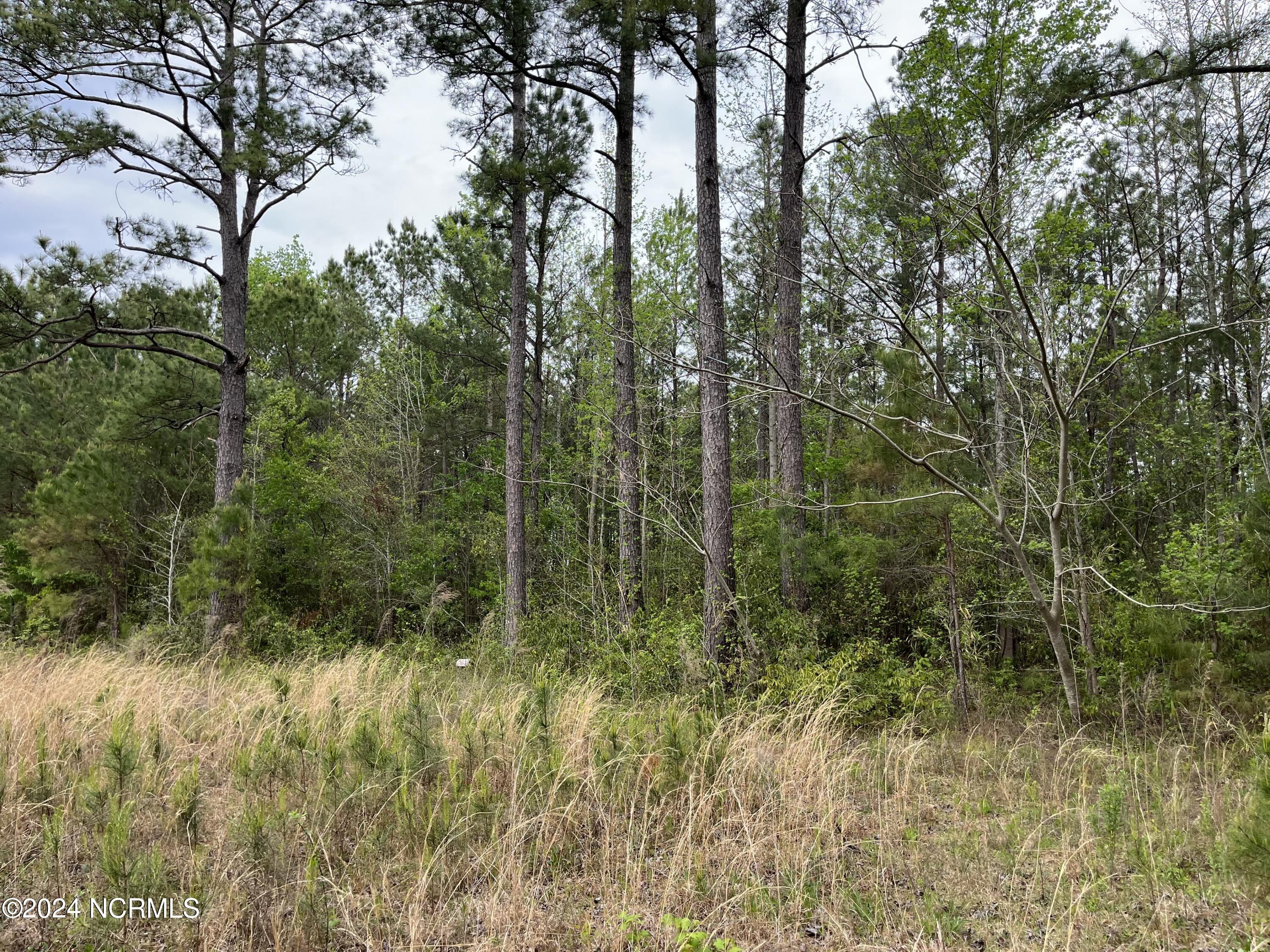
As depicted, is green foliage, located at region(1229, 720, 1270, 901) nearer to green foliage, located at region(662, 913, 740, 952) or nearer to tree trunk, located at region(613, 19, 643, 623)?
green foliage, located at region(662, 913, 740, 952)

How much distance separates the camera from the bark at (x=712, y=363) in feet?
20.1

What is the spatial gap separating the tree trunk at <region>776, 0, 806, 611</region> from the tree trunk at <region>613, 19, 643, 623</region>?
182 centimetres

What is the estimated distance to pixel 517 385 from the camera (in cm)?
994

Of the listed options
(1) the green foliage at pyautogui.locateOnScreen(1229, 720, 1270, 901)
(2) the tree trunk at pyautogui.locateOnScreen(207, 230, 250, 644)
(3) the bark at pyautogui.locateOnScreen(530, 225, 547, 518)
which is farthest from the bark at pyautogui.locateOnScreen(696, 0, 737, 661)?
(3) the bark at pyautogui.locateOnScreen(530, 225, 547, 518)

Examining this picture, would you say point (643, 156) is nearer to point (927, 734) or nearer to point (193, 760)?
point (927, 734)

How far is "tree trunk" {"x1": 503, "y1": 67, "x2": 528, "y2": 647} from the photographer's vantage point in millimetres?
9617

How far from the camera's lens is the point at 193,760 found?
11.6 ft

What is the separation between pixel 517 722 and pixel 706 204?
16.4 feet

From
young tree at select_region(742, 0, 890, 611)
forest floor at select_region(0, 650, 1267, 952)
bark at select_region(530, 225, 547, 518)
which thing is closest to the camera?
forest floor at select_region(0, 650, 1267, 952)

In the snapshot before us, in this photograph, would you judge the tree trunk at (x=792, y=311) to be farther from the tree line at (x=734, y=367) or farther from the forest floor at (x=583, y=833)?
the forest floor at (x=583, y=833)

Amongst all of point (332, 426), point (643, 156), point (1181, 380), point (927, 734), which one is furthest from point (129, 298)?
point (1181, 380)

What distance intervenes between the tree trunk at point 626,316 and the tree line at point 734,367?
66mm

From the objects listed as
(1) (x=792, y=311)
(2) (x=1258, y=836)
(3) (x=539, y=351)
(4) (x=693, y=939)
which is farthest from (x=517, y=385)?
(2) (x=1258, y=836)

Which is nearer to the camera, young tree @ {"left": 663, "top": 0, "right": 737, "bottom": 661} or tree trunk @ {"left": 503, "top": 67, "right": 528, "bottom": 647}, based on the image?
young tree @ {"left": 663, "top": 0, "right": 737, "bottom": 661}
